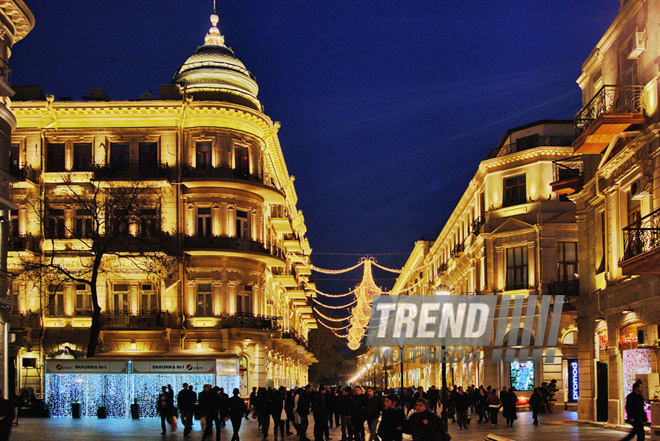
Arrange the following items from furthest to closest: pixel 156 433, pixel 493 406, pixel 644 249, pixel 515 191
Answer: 1. pixel 515 191
2. pixel 493 406
3. pixel 156 433
4. pixel 644 249

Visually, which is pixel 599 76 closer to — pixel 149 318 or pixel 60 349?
pixel 149 318

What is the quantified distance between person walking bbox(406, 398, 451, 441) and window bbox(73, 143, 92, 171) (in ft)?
127

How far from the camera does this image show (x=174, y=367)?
35062 mm

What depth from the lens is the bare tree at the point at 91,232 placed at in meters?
44.2

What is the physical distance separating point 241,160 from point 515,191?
16.3m

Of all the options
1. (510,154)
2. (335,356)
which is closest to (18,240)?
(510,154)

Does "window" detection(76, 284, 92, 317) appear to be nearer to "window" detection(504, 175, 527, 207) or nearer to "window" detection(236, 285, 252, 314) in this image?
"window" detection(236, 285, 252, 314)

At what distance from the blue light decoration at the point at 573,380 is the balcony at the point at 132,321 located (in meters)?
22.7

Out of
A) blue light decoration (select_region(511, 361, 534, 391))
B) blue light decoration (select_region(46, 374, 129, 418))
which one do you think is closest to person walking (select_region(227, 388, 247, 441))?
blue light decoration (select_region(46, 374, 129, 418))

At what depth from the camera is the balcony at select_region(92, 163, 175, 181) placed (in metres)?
45.8

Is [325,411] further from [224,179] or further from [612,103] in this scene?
[224,179]

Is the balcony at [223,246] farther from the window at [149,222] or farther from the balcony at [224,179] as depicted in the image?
the balcony at [224,179]

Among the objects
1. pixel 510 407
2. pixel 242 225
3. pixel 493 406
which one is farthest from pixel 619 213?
pixel 242 225

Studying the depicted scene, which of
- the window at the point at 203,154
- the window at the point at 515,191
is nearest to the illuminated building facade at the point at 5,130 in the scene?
the window at the point at 203,154
